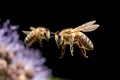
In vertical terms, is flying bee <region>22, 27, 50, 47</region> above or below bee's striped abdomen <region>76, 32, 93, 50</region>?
above

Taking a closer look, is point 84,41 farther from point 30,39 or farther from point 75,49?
point 75,49

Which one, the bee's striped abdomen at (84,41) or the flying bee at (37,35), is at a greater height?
the flying bee at (37,35)

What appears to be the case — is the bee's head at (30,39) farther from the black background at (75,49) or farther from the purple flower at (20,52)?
the black background at (75,49)

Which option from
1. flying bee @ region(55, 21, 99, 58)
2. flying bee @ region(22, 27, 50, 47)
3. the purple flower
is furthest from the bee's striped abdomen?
the purple flower

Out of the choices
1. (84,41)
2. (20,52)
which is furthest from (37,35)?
(20,52)

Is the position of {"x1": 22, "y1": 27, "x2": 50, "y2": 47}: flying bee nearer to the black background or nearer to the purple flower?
the purple flower

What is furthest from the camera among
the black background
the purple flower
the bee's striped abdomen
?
the black background

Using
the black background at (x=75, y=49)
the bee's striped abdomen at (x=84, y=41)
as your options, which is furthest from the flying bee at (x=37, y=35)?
the black background at (x=75, y=49)

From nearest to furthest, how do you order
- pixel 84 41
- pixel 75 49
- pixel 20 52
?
pixel 84 41 < pixel 20 52 < pixel 75 49

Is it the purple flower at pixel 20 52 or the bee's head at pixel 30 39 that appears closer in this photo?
the bee's head at pixel 30 39
